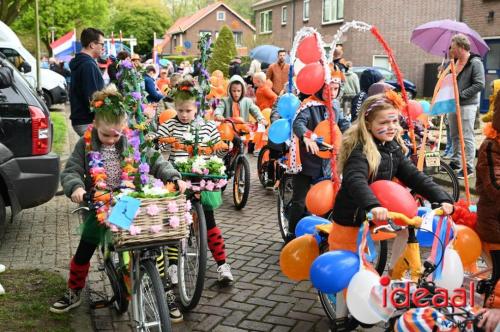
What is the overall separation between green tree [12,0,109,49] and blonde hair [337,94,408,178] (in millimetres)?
38255

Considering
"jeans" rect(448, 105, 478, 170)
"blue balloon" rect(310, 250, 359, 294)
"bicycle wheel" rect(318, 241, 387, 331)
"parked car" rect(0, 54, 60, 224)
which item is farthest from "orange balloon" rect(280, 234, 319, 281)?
"jeans" rect(448, 105, 478, 170)

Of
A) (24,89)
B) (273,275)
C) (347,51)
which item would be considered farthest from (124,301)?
(347,51)

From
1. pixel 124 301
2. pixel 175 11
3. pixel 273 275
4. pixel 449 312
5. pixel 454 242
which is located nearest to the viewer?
pixel 449 312

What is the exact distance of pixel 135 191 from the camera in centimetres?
347

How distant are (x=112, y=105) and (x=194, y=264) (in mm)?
1622

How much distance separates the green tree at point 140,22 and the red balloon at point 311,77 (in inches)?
2514

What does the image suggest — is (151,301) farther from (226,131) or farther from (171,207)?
(226,131)

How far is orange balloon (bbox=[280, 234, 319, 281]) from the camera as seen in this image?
407 cm

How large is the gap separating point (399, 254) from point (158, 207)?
1.60m

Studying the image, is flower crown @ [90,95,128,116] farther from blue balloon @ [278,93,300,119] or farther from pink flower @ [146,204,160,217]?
blue balloon @ [278,93,300,119]

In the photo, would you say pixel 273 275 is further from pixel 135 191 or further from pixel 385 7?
pixel 385 7

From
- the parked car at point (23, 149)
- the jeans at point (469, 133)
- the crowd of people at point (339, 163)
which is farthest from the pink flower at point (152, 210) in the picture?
the jeans at point (469, 133)

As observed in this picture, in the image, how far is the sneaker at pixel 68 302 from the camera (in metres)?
4.42

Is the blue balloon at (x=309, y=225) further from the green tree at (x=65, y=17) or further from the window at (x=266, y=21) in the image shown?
the window at (x=266, y=21)
